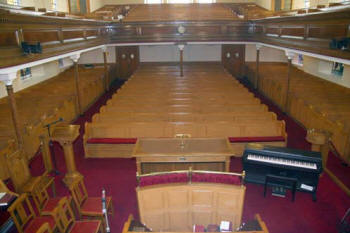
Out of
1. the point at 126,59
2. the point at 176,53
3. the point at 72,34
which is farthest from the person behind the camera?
the point at 176,53

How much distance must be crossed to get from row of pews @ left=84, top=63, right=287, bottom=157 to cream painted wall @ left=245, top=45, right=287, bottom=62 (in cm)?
862

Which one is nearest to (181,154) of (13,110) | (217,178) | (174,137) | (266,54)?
(174,137)

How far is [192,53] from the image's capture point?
59.4 feet

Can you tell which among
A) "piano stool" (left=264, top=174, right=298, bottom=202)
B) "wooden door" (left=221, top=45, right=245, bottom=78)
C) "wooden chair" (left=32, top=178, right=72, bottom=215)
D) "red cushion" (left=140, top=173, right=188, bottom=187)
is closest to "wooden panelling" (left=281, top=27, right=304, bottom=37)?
"piano stool" (left=264, top=174, right=298, bottom=202)

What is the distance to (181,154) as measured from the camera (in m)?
5.66

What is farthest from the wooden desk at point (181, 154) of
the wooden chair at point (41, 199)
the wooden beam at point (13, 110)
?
the wooden beam at point (13, 110)

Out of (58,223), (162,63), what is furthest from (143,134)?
(162,63)

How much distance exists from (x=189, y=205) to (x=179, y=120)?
3.61 m

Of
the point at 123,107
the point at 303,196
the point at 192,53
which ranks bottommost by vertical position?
the point at 303,196

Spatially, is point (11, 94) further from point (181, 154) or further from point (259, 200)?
point (259, 200)

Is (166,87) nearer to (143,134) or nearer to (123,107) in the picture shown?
(123,107)

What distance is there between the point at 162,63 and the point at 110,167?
11.9m

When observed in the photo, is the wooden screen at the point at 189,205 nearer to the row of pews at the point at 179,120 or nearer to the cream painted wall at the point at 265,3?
the row of pews at the point at 179,120

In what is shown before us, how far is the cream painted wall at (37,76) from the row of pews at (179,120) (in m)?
4.66
